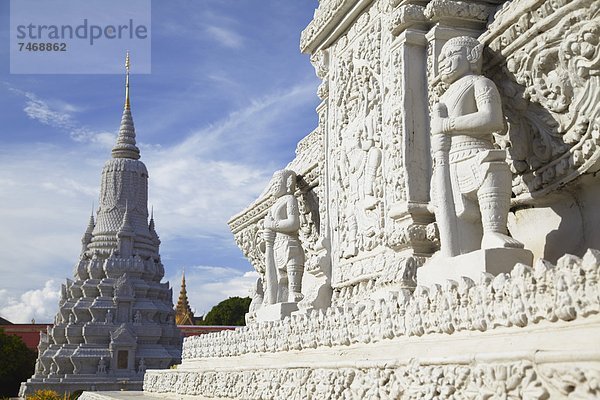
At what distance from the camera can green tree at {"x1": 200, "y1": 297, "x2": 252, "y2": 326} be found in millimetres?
44125

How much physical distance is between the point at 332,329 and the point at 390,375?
1333 mm

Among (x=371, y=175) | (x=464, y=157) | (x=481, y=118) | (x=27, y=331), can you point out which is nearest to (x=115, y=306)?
(x=27, y=331)

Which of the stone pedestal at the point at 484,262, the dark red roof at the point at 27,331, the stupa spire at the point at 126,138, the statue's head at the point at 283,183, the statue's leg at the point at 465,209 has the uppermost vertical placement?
the stupa spire at the point at 126,138

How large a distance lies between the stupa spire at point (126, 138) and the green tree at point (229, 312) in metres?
12.9

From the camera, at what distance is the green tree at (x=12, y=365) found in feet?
109

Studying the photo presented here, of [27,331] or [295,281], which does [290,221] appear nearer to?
[295,281]

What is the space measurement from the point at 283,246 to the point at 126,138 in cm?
2930

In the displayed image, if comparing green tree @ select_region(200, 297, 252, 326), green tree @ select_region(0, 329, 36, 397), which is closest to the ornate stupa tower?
green tree @ select_region(0, 329, 36, 397)

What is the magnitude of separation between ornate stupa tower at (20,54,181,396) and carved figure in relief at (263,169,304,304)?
22119mm

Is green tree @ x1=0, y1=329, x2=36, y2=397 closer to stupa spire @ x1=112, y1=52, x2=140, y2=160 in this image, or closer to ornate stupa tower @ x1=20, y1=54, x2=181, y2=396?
ornate stupa tower @ x1=20, y1=54, x2=181, y2=396

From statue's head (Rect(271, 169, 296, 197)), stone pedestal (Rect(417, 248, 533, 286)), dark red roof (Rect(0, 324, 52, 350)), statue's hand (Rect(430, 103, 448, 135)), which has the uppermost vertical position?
statue's head (Rect(271, 169, 296, 197))

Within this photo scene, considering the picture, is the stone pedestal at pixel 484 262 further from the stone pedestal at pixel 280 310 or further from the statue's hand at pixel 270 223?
the statue's hand at pixel 270 223

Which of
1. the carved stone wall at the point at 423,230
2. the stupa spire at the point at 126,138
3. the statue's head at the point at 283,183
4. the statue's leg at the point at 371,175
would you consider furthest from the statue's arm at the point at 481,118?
the stupa spire at the point at 126,138

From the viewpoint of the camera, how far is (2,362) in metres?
33.4
